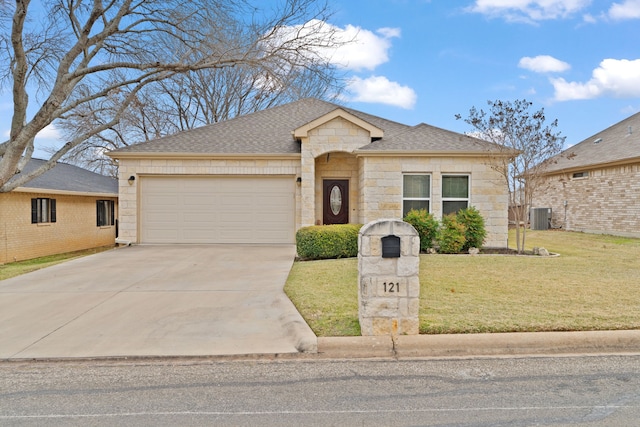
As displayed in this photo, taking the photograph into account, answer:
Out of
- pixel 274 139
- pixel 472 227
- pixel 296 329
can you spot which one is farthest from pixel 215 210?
pixel 296 329

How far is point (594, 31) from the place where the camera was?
15.3 metres

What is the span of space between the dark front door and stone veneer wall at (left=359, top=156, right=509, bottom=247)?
2.16 meters

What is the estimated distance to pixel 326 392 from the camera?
392 centimetres

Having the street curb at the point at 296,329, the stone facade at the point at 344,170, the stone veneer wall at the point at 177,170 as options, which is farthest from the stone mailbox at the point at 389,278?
the stone veneer wall at the point at 177,170

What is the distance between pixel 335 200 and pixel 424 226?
413cm

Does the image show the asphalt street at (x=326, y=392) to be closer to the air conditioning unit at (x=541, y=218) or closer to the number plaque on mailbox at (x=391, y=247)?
the number plaque on mailbox at (x=391, y=247)

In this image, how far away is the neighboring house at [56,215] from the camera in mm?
14617

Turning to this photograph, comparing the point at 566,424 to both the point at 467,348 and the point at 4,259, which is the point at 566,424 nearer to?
the point at 467,348

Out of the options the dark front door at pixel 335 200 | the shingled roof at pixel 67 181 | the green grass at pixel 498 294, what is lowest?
the green grass at pixel 498 294

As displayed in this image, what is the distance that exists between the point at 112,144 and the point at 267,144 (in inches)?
671

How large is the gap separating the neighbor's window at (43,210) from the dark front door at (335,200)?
1058 centimetres

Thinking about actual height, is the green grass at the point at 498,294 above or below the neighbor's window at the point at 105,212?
below

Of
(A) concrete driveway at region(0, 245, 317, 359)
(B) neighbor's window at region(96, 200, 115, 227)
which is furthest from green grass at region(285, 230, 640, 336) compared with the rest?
(B) neighbor's window at region(96, 200, 115, 227)

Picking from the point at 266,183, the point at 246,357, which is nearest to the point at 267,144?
the point at 266,183
